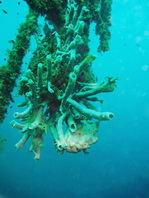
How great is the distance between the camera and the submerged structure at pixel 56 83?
9.78ft

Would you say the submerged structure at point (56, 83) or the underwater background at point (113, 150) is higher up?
the underwater background at point (113, 150)

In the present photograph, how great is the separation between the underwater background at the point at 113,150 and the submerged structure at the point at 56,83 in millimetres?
18574

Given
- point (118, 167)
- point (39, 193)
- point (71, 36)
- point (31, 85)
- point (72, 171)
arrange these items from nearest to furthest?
point (31, 85) < point (71, 36) < point (39, 193) < point (72, 171) < point (118, 167)

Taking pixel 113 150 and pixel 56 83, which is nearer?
pixel 56 83

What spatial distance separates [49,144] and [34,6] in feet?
169

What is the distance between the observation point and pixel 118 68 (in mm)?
87688

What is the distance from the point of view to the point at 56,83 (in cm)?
360

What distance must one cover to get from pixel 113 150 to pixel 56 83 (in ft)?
213

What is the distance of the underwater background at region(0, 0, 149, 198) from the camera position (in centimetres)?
4103

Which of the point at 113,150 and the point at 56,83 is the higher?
the point at 113,150

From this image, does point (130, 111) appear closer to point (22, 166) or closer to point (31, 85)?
point (22, 166)

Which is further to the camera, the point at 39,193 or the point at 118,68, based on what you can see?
the point at 118,68

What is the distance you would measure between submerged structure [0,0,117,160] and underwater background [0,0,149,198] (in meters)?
18.6

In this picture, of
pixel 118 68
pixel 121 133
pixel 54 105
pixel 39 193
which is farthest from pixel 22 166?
pixel 118 68
